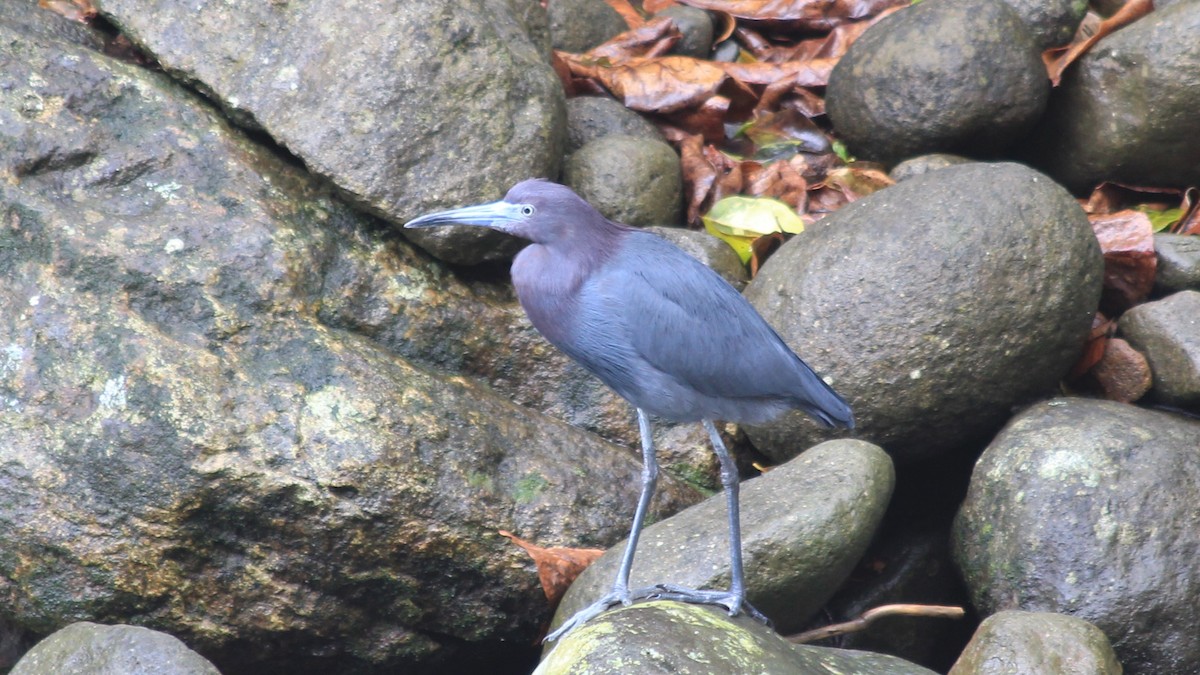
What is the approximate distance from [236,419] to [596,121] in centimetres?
266

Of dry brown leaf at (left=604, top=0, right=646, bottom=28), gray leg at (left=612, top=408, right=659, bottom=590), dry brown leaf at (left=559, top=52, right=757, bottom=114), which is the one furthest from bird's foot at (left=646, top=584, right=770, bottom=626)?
dry brown leaf at (left=604, top=0, right=646, bottom=28)

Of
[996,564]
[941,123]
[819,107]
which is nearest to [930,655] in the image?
[996,564]

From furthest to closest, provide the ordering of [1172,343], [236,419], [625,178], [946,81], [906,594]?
1. [946,81]
2. [625,178]
3. [906,594]
4. [1172,343]
5. [236,419]

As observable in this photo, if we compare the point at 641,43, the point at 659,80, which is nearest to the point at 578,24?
the point at 641,43

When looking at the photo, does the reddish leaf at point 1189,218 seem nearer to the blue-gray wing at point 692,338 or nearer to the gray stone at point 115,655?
the blue-gray wing at point 692,338

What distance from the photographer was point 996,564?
15.4ft

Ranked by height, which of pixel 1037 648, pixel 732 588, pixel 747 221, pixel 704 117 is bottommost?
pixel 1037 648

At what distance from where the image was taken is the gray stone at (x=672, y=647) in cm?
324

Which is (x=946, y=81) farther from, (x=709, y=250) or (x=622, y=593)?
(x=622, y=593)

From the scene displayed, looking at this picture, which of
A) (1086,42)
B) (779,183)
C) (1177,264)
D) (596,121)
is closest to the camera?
(1177,264)

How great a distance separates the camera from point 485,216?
4.14m

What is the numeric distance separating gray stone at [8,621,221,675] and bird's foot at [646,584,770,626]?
1441 mm

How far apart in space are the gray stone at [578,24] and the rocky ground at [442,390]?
175cm

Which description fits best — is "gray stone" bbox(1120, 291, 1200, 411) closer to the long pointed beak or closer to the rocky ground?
the rocky ground
